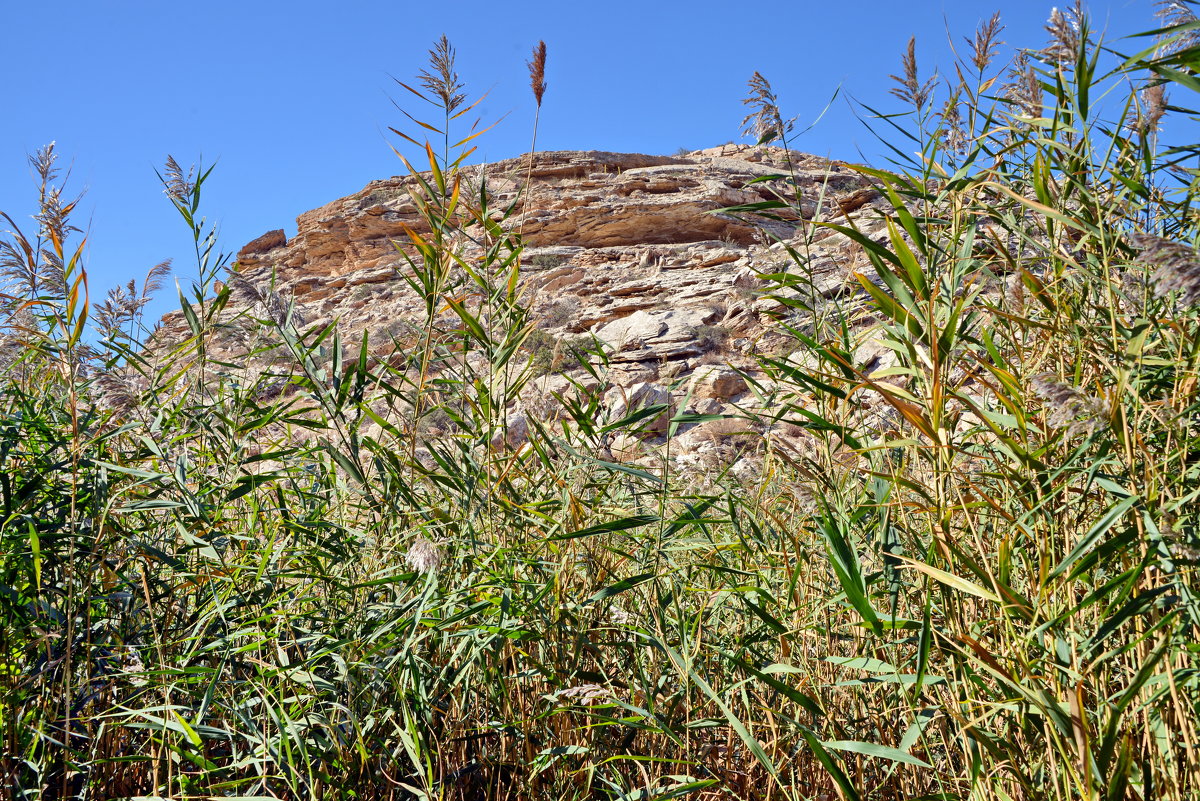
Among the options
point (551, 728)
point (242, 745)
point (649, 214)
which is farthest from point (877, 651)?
point (649, 214)

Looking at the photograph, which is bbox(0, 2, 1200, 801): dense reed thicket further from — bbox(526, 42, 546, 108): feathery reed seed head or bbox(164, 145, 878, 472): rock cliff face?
bbox(164, 145, 878, 472): rock cliff face

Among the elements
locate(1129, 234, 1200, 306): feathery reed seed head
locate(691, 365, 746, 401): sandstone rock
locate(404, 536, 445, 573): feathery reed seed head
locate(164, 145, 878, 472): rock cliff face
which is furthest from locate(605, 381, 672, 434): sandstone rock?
locate(164, 145, 878, 472): rock cliff face

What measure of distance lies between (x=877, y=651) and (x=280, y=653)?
116cm

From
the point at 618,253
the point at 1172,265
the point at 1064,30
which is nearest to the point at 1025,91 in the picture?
the point at 1064,30

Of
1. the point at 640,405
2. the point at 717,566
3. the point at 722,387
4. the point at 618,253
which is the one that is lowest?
the point at 717,566

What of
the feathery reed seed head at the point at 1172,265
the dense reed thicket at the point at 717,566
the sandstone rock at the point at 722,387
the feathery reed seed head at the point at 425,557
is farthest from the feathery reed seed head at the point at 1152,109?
the sandstone rock at the point at 722,387

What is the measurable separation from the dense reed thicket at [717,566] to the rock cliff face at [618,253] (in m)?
8.44

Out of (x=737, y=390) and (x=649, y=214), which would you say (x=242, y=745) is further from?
(x=649, y=214)

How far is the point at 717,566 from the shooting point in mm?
1676

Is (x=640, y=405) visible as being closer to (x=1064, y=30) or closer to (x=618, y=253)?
(x=1064, y=30)

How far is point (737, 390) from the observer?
1136cm

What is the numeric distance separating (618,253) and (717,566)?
1735 cm

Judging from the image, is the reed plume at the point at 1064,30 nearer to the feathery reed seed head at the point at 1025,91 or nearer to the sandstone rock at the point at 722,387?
the feathery reed seed head at the point at 1025,91

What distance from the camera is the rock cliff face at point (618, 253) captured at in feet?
43.1
